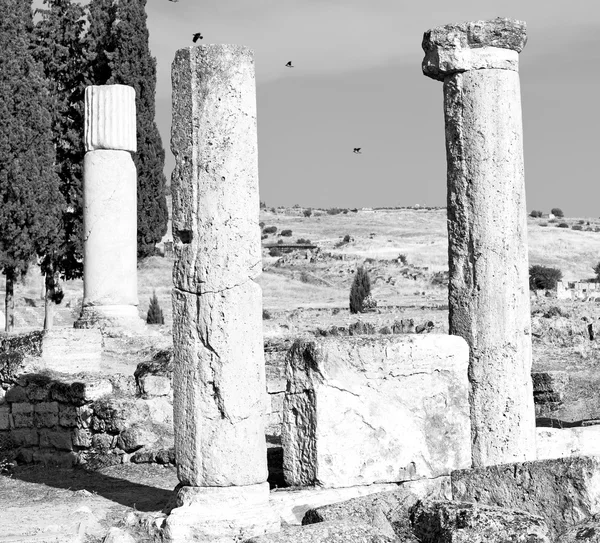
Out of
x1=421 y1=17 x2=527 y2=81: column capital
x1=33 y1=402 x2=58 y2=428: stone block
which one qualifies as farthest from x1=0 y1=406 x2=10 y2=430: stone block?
x1=421 y1=17 x2=527 y2=81: column capital

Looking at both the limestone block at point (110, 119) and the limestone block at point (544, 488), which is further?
the limestone block at point (110, 119)

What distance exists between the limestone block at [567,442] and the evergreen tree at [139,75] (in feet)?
67.7

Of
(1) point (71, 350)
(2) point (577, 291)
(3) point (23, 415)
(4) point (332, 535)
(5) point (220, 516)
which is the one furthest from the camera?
(2) point (577, 291)

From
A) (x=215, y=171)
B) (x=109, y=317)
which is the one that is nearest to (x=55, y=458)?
(x=215, y=171)

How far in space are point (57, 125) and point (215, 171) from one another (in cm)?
2315

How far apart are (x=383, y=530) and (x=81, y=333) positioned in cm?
905

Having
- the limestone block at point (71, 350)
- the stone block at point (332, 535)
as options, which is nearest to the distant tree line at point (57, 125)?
the limestone block at point (71, 350)

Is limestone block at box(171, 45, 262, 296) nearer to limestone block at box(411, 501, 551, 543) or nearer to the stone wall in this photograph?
limestone block at box(411, 501, 551, 543)

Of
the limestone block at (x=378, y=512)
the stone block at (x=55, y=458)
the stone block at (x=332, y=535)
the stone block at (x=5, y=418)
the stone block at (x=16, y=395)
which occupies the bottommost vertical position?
the stone block at (x=55, y=458)

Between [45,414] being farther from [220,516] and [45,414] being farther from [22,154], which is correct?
→ [22,154]

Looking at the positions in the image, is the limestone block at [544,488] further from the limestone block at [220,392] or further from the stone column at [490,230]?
the stone column at [490,230]

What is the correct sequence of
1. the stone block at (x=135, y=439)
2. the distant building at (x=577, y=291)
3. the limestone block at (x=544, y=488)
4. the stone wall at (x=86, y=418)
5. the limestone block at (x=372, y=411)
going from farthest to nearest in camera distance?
the distant building at (x=577, y=291), the stone wall at (x=86, y=418), the stone block at (x=135, y=439), the limestone block at (x=372, y=411), the limestone block at (x=544, y=488)

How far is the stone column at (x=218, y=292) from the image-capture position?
26.8 feet

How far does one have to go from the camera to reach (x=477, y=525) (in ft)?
19.5
